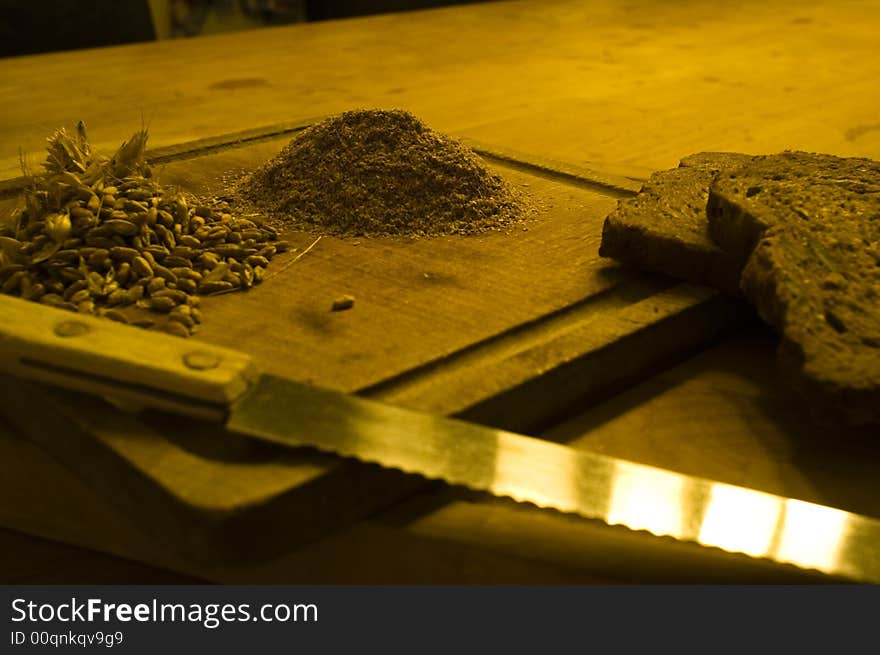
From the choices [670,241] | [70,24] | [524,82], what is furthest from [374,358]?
[70,24]

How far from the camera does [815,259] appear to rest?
1.06m

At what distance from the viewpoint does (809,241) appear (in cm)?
109

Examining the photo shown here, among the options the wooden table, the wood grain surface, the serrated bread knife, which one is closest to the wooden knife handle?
the serrated bread knife

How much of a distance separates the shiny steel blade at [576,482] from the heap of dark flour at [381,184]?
538 millimetres

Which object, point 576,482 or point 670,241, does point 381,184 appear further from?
point 576,482

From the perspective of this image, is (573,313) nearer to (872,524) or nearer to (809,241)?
(809,241)

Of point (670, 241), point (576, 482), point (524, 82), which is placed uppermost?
point (524, 82)

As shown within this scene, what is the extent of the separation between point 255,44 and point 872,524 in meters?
2.73

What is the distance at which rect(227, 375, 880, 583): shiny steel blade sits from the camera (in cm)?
78

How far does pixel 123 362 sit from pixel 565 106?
1.64m

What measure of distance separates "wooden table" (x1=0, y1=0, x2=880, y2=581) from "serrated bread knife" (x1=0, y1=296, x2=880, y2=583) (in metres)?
0.08

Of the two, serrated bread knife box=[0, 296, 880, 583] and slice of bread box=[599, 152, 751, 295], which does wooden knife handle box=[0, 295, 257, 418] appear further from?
slice of bread box=[599, 152, 751, 295]

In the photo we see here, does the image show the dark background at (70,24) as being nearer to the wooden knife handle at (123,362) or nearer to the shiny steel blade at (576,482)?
the wooden knife handle at (123,362)

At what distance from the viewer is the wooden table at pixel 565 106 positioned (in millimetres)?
895
